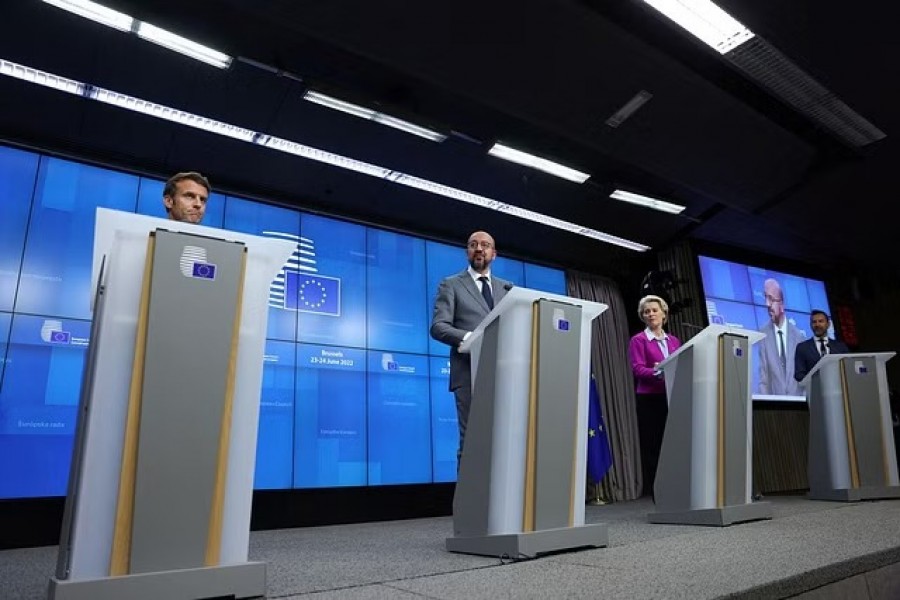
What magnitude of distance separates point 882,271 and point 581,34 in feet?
20.6

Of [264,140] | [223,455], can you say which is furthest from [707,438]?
[264,140]

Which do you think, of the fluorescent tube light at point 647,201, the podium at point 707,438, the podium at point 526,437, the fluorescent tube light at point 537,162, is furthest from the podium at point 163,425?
the fluorescent tube light at point 647,201

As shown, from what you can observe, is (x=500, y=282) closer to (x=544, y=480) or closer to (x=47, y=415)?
(x=544, y=480)

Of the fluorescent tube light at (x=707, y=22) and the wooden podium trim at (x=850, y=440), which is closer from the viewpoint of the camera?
the fluorescent tube light at (x=707, y=22)

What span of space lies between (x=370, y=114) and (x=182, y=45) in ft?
3.93

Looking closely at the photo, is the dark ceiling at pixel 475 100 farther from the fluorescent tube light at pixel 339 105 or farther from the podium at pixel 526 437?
the podium at pixel 526 437

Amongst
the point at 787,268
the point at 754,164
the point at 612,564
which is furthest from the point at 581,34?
the point at 787,268

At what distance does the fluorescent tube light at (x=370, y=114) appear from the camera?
3791mm

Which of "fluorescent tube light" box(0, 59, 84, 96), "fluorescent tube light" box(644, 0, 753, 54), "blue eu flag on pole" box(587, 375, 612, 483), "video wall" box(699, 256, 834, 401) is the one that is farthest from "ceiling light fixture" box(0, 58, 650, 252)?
"fluorescent tube light" box(644, 0, 753, 54)

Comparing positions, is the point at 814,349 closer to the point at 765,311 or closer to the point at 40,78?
the point at 765,311

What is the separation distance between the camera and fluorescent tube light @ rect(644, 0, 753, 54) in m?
3.30

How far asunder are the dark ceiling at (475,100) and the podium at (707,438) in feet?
6.62

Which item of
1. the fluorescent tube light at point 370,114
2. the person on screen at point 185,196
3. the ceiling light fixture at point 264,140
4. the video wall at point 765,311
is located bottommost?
the person on screen at point 185,196

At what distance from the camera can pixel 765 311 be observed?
626 cm
